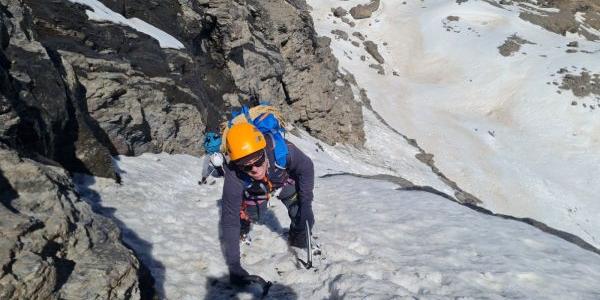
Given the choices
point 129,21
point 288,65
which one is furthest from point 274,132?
point 288,65

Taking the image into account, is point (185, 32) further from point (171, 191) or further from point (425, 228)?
point (425, 228)

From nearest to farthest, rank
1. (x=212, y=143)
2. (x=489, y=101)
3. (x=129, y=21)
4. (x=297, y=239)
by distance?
1. (x=297, y=239)
2. (x=212, y=143)
3. (x=129, y=21)
4. (x=489, y=101)

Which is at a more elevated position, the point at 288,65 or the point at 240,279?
the point at 240,279

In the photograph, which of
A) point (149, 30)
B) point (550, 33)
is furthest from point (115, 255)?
point (550, 33)

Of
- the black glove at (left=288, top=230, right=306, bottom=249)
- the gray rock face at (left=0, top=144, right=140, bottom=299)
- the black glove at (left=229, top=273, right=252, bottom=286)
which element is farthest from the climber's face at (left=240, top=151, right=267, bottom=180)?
the black glove at (left=288, top=230, right=306, bottom=249)

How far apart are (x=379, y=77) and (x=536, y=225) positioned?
37497mm

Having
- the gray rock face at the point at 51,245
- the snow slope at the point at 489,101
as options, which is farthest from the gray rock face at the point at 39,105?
the snow slope at the point at 489,101

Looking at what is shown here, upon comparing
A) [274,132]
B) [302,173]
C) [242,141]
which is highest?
[242,141]

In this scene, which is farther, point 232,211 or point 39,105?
point 39,105

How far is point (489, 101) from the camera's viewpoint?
43.8m

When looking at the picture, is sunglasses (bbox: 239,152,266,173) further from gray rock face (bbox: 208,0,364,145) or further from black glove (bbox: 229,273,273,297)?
gray rock face (bbox: 208,0,364,145)

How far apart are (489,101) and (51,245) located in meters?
44.6

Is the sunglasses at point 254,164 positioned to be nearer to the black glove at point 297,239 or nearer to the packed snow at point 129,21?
the black glove at point 297,239

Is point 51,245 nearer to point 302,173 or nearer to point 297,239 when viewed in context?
point 302,173
